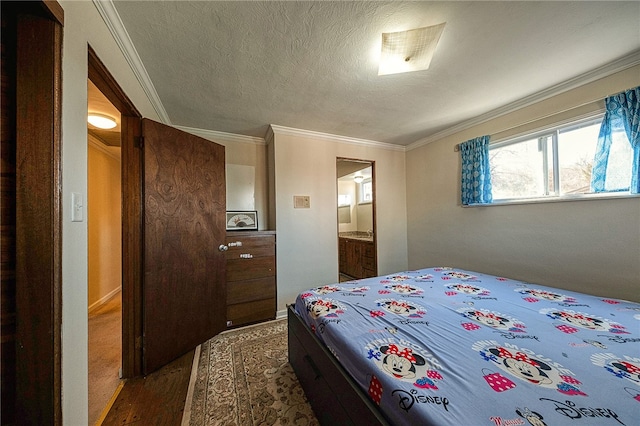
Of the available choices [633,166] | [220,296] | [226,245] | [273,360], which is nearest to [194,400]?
[273,360]

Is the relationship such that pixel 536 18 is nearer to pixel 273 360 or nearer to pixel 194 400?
pixel 273 360

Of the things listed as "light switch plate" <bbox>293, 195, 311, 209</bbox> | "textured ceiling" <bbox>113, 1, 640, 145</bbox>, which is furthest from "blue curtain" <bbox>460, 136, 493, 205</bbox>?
"light switch plate" <bbox>293, 195, 311, 209</bbox>

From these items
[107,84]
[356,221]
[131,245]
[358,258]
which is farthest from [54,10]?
[356,221]

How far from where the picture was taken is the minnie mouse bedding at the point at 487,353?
677 millimetres

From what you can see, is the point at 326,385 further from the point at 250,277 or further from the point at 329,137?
the point at 329,137

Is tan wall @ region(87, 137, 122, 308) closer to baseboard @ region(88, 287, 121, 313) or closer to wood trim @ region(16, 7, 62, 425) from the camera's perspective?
baseboard @ region(88, 287, 121, 313)

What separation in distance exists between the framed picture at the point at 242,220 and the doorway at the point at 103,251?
1136 mm

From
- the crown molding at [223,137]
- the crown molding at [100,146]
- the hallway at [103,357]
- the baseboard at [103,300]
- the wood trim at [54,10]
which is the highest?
the crown molding at [223,137]

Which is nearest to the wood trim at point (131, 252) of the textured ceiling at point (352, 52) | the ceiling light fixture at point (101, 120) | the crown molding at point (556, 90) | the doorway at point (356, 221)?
the textured ceiling at point (352, 52)

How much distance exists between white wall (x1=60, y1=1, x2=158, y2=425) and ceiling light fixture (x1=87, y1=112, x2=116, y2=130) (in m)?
1.61

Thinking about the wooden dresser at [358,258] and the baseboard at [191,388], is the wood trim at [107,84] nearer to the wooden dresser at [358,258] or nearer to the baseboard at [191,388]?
the baseboard at [191,388]

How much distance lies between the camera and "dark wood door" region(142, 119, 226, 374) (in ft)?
5.80

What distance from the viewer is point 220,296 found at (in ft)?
7.64

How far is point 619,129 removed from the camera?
173cm
